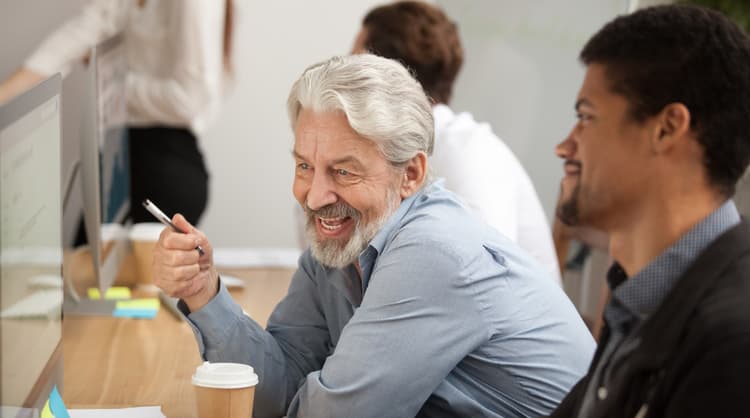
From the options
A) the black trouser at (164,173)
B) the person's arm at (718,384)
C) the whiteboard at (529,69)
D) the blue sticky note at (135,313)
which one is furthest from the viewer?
the whiteboard at (529,69)

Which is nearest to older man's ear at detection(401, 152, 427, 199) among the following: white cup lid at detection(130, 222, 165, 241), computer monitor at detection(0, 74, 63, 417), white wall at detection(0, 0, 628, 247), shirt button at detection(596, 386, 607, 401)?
computer monitor at detection(0, 74, 63, 417)

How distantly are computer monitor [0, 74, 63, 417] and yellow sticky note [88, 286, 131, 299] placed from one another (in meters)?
1.08

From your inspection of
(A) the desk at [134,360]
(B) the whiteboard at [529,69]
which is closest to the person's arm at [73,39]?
(A) the desk at [134,360]

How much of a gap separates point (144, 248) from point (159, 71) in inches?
29.2

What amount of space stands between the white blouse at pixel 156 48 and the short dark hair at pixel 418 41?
22.0 inches

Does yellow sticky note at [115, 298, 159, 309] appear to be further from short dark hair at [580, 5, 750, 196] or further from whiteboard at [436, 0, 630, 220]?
whiteboard at [436, 0, 630, 220]

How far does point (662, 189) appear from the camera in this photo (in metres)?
1.18

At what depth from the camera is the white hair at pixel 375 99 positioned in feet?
5.74

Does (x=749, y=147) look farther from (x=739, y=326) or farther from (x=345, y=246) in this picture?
(x=345, y=246)

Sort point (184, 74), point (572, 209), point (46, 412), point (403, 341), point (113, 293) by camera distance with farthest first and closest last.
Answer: point (184, 74), point (113, 293), point (403, 341), point (46, 412), point (572, 209)

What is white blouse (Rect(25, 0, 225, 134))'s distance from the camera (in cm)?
322

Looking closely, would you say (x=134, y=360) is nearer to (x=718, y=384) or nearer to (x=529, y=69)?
(x=718, y=384)

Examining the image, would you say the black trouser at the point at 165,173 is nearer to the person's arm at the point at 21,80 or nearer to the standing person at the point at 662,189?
the person's arm at the point at 21,80

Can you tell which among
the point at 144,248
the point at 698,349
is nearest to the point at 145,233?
the point at 144,248
